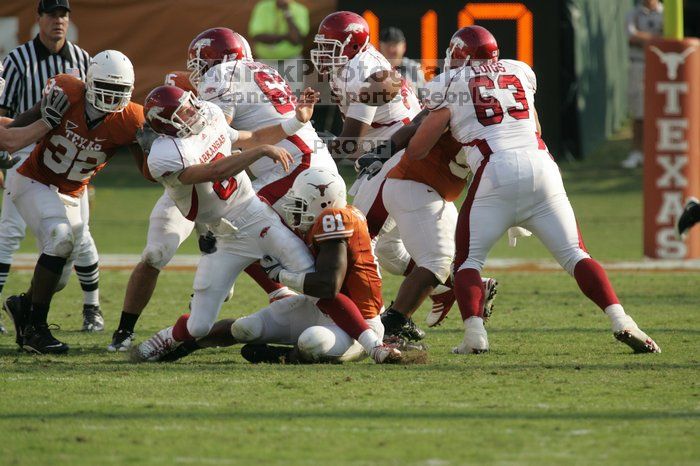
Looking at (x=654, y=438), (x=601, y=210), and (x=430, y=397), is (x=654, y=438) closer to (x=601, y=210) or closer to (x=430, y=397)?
(x=430, y=397)

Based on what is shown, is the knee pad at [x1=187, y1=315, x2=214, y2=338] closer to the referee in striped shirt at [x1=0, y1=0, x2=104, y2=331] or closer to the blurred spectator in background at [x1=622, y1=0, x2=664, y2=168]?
the referee in striped shirt at [x1=0, y1=0, x2=104, y2=331]

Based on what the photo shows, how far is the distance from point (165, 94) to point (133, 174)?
10690 millimetres

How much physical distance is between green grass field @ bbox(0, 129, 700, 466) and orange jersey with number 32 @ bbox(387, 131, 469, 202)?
853mm

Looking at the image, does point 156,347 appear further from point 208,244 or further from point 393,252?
point 393,252

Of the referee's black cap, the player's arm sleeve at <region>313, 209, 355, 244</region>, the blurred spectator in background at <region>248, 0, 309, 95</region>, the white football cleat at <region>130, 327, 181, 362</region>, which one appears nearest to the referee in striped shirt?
the referee's black cap

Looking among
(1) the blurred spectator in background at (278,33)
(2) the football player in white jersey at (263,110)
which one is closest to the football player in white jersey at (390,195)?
(2) the football player in white jersey at (263,110)

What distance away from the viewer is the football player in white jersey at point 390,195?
21.1ft

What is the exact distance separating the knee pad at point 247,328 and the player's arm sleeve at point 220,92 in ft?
4.03

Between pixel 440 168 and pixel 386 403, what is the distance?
2.06 m

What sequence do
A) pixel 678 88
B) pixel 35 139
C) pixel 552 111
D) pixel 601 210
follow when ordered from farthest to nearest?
pixel 552 111
pixel 601 210
pixel 678 88
pixel 35 139

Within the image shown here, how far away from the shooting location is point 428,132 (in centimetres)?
620

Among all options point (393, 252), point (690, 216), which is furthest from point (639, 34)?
point (393, 252)

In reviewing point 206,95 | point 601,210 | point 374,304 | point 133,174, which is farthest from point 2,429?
point 133,174

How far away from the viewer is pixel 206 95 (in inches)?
261
